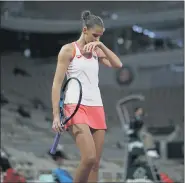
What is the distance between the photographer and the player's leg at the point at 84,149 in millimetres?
2812

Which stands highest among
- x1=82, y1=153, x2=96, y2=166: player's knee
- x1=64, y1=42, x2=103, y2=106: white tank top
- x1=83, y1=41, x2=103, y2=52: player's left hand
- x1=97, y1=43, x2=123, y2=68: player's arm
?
x1=83, y1=41, x2=103, y2=52: player's left hand

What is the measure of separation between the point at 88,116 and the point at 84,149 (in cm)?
22

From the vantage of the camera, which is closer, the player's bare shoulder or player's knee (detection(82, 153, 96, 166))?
player's knee (detection(82, 153, 96, 166))

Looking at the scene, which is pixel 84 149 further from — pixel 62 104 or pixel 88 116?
pixel 62 104

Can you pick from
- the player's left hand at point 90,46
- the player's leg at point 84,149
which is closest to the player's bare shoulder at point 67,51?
the player's left hand at point 90,46

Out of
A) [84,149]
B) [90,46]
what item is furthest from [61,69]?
[84,149]

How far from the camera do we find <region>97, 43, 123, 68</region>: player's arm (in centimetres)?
297

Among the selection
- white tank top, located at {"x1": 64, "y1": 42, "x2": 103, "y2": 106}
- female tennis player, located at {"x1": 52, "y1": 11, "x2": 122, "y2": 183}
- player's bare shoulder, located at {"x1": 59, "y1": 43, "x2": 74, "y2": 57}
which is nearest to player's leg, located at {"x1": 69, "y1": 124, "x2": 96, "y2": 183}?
female tennis player, located at {"x1": 52, "y1": 11, "x2": 122, "y2": 183}

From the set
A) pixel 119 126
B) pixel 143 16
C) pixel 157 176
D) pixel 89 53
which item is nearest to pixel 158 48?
pixel 143 16

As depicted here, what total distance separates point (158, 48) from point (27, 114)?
2.08 m

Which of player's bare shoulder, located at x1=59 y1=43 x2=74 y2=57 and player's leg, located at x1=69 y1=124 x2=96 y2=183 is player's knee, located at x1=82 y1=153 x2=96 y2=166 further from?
player's bare shoulder, located at x1=59 y1=43 x2=74 y2=57

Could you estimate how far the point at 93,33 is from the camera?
2941 millimetres

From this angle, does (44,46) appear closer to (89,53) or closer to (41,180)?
(41,180)

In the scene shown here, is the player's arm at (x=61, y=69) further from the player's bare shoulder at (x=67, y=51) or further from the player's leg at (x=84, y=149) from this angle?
the player's leg at (x=84, y=149)
